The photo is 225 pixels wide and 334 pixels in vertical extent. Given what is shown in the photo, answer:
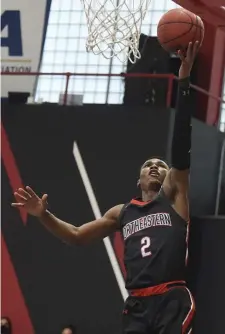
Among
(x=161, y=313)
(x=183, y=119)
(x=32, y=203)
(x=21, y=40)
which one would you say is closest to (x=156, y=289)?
(x=161, y=313)

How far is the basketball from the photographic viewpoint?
16.3ft

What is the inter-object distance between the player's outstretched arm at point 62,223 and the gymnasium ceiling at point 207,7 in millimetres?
1832

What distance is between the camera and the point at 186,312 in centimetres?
473

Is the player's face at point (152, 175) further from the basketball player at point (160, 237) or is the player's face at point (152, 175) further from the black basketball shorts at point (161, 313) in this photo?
the black basketball shorts at point (161, 313)

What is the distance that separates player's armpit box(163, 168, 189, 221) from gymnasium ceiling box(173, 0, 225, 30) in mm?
1730

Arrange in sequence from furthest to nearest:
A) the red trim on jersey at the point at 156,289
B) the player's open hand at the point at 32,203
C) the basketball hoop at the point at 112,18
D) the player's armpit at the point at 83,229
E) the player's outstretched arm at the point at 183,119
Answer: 1. the basketball hoop at the point at 112,18
2. the player's armpit at the point at 83,229
3. the player's open hand at the point at 32,203
4. the red trim on jersey at the point at 156,289
5. the player's outstretched arm at the point at 183,119

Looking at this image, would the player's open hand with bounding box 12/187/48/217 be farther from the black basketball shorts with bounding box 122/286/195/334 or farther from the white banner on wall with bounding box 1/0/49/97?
the white banner on wall with bounding box 1/0/49/97

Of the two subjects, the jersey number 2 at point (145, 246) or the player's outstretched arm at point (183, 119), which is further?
the jersey number 2 at point (145, 246)

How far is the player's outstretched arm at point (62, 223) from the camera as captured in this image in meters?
4.89

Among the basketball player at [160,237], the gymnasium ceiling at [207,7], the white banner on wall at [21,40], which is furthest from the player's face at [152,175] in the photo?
the white banner on wall at [21,40]

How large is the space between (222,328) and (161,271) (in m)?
3.47

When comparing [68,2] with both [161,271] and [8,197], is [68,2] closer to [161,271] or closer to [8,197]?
[8,197]

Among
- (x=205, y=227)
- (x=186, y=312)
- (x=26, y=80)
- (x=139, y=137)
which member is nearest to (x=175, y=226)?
(x=186, y=312)

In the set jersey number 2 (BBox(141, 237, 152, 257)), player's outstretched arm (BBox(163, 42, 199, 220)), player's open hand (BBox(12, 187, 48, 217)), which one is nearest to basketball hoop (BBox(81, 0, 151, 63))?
player's outstretched arm (BBox(163, 42, 199, 220))
